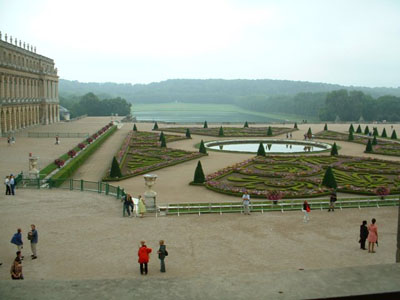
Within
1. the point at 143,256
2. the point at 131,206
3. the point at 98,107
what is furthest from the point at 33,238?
the point at 98,107

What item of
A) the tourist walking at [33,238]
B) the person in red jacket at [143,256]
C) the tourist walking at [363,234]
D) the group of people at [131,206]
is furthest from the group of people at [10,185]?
the tourist walking at [363,234]

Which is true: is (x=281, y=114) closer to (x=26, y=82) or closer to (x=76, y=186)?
(x=26, y=82)

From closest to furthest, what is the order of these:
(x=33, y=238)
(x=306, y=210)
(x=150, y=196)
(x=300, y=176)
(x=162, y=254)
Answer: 1. (x=162, y=254)
2. (x=33, y=238)
3. (x=306, y=210)
4. (x=150, y=196)
5. (x=300, y=176)

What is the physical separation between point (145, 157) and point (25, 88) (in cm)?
3908

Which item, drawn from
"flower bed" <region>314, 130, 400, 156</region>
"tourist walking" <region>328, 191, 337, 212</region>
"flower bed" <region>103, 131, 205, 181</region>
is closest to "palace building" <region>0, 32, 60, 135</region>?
"flower bed" <region>103, 131, 205, 181</region>

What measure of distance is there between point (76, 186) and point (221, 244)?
14.1 m

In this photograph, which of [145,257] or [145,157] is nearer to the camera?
[145,257]

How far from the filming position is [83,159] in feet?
121

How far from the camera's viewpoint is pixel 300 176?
29.4m

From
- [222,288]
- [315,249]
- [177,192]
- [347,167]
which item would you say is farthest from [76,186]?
[222,288]

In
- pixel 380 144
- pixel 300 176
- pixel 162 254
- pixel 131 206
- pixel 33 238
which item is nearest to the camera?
pixel 162 254

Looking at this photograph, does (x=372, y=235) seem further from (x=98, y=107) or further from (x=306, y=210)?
(x=98, y=107)

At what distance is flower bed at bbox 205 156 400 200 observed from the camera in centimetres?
2503

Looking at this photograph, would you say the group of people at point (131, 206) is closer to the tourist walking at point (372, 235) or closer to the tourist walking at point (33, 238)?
the tourist walking at point (33, 238)
